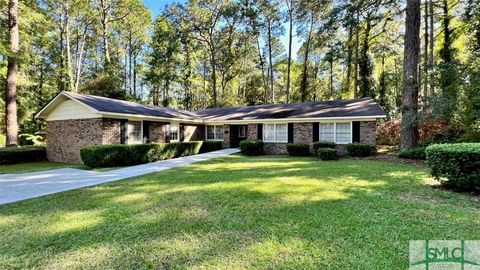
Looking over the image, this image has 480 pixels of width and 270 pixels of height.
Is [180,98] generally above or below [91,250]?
above

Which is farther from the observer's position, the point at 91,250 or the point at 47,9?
the point at 47,9

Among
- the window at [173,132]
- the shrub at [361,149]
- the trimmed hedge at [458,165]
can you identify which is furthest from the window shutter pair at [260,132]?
the trimmed hedge at [458,165]

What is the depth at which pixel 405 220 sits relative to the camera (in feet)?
14.0

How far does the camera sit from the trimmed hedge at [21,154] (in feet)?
42.2

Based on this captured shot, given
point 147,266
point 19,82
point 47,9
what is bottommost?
point 147,266

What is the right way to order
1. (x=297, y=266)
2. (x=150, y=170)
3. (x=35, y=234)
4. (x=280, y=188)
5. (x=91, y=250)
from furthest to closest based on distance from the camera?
(x=150, y=170) < (x=280, y=188) < (x=35, y=234) < (x=91, y=250) < (x=297, y=266)

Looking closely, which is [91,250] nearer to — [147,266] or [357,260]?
[147,266]

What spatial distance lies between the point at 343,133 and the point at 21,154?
17750 millimetres

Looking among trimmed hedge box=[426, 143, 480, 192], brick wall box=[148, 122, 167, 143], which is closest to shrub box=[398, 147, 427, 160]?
trimmed hedge box=[426, 143, 480, 192]

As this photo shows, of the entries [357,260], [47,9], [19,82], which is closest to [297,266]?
[357,260]

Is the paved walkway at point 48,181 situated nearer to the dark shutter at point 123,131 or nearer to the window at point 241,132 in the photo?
the dark shutter at point 123,131

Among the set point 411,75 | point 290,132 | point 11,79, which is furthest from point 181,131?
point 411,75

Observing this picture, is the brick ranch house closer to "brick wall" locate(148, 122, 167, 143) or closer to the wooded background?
"brick wall" locate(148, 122, 167, 143)

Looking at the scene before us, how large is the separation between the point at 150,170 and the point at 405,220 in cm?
872
